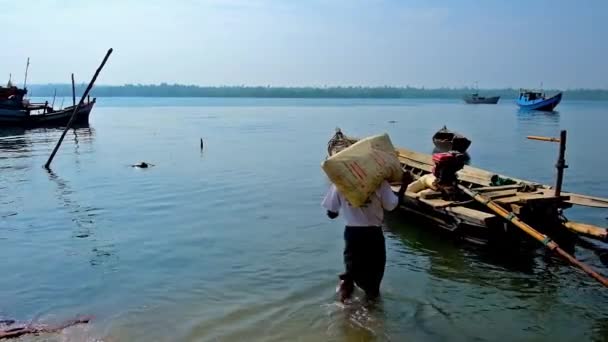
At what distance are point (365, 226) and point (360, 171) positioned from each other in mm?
670

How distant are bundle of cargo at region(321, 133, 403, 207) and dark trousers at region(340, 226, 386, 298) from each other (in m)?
0.45

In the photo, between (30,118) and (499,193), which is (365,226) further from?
(30,118)

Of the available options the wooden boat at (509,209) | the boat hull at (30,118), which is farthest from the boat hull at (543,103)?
the wooden boat at (509,209)

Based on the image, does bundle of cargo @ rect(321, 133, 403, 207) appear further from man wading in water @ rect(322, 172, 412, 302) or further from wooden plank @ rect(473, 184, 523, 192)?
wooden plank @ rect(473, 184, 523, 192)

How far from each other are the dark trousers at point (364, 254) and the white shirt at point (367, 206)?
3.8 inches

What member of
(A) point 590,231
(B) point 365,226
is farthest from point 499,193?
(B) point 365,226

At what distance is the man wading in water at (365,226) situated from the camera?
230 inches

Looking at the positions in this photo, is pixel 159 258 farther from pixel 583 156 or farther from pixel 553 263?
pixel 583 156

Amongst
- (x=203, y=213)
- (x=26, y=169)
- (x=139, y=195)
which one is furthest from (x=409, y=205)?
(x=26, y=169)

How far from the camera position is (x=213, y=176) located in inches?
794

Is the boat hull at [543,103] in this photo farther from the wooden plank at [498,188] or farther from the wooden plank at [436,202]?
the wooden plank at [436,202]

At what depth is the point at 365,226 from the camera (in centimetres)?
591

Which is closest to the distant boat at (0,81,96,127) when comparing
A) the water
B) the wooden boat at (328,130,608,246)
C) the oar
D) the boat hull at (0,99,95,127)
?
the boat hull at (0,99,95,127)

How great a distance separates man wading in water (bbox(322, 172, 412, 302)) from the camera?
19.1ft
